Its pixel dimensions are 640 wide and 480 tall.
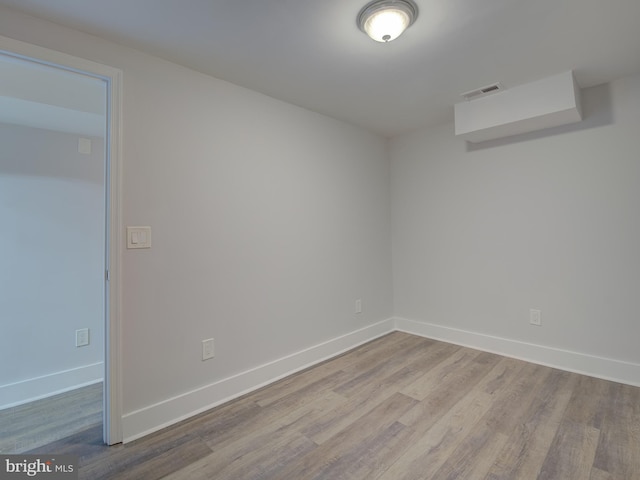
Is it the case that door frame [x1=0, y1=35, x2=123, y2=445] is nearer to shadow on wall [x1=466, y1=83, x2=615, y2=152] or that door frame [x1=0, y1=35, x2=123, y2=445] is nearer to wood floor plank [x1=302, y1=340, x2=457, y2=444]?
wood floor plank [x1=302, y1=340, x2=457, y2=444]

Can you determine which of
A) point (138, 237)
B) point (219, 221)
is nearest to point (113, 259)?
point (138, 237)

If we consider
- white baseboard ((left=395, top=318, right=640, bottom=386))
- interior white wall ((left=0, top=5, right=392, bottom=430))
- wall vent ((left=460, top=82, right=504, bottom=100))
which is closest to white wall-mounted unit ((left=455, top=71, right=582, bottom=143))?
wall vent ((left=460, top=82, right=504, bottom=100))

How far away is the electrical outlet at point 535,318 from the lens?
9.05ft

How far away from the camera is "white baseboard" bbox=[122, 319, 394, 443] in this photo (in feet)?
5.99

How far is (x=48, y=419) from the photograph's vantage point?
6.92 feet

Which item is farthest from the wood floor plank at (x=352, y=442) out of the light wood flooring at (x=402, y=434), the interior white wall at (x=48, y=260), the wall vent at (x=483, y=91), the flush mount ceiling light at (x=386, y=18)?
the wall vent at (x=483, y=91)

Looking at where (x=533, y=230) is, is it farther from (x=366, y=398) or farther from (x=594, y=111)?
(x=366, y=398)

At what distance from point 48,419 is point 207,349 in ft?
3.92

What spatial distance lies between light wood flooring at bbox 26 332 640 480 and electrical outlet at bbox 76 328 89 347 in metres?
1.08

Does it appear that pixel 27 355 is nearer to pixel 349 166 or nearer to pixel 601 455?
pixel 349 166

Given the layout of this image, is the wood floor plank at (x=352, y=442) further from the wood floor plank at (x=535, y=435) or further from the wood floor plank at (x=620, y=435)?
the wood floor plank at (x=620, y=435)

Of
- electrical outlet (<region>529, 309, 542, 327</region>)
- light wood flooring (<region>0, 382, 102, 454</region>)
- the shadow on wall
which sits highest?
the shadow on wall

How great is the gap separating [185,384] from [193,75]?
6.91ft

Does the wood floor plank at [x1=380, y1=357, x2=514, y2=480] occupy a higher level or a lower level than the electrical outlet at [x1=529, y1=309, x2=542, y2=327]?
lower
